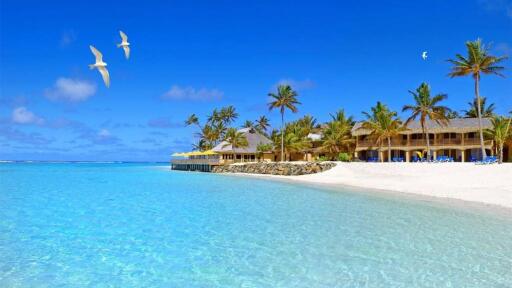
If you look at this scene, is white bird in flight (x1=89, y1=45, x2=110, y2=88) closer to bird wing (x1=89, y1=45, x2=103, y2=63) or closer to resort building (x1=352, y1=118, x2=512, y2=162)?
bird wing (x1=89, y1=45, x2=103, y2=63)

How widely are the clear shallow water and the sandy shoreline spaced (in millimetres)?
5496

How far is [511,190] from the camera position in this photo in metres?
20.7

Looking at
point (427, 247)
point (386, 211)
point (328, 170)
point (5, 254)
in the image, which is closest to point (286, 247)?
point (427, 247)

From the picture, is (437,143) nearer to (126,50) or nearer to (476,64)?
(476,64)

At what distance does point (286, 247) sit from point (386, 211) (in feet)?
25.5

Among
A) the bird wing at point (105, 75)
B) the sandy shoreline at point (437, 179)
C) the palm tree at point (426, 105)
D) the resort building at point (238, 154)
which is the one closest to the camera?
the bird wing at point (105, 75)

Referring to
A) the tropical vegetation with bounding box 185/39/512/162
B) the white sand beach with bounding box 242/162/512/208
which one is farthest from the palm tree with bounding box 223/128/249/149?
the white sand beach with bounding box 242/162/512/208

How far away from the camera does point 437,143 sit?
46188 millimetres

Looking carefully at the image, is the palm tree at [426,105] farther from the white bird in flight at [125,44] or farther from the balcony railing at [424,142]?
the white bird in flight at [125,44]

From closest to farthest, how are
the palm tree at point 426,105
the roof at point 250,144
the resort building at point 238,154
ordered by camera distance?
the palm tree at point 426,105 < the resort building at point 238,154 < the roof at point 250,144

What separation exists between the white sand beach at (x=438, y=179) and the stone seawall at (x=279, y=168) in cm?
363

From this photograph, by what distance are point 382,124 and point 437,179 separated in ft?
51.5

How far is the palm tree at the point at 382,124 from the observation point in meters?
43.8

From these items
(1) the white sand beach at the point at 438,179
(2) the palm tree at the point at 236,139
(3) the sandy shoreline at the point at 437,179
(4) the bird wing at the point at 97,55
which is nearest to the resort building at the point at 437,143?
(1) the white sand beach at the point at 438,179
